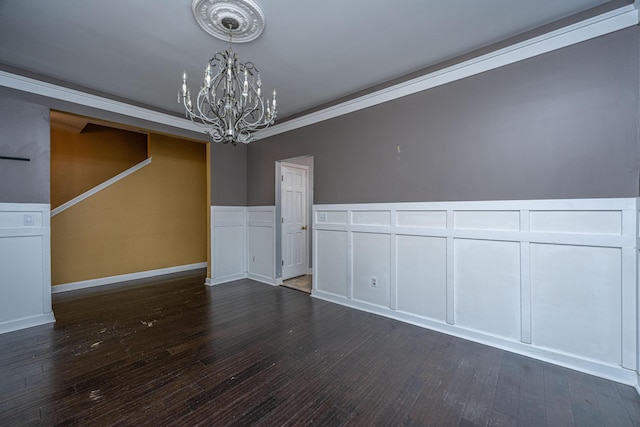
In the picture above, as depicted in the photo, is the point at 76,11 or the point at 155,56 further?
the point at 155,56

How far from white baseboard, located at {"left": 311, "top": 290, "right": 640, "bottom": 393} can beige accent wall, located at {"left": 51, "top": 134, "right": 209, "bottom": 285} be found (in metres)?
4.21

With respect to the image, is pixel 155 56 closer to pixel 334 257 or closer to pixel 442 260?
pixel 334 257

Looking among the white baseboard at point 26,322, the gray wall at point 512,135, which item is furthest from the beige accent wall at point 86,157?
the gray wall at point 512,135

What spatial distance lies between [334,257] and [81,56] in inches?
142

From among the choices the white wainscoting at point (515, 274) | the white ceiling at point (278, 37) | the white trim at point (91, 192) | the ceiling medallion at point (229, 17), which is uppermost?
the white ceiling at point (278, 37)

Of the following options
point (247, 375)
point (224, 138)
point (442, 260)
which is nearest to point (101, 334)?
point (247, 375)

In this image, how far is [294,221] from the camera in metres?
5.00

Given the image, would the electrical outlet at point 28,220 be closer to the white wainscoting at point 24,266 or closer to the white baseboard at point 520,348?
the white wainscoting at point 24,266

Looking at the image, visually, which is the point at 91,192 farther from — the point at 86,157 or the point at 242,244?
the point at 242,244

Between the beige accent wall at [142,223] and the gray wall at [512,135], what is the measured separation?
3.84m

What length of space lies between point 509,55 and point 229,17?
248cm

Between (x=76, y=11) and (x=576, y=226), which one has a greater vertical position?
(x=76, y=11)

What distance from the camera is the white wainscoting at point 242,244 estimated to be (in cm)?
462

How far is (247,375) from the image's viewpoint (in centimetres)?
203
